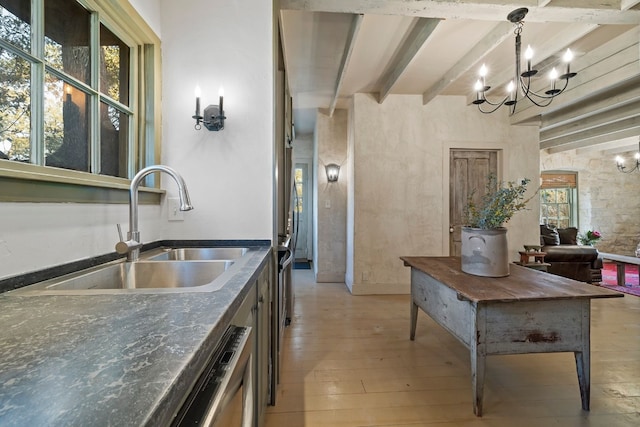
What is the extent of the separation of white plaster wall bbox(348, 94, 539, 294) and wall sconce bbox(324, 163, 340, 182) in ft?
1.91

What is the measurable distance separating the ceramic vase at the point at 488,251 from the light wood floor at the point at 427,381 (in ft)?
2.48

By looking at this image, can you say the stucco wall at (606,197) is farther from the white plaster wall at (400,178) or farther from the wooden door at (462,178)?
the white plaster wall at (400,178)

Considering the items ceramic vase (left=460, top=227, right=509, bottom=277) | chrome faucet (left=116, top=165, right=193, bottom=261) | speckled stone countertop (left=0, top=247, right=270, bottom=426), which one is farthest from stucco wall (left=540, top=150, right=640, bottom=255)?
speckled stone countertop (left=0, top=247, right=270, bottom=426)

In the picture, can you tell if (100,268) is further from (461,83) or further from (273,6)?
(461,83)

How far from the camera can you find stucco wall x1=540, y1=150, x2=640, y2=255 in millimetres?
6824

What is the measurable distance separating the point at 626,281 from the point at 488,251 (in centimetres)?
525

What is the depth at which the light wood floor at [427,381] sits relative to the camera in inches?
60.9

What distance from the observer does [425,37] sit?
96.1 inches

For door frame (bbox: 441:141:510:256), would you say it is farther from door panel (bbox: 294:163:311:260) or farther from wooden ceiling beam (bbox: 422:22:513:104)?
door panel (bbox: 294:163:311:260)

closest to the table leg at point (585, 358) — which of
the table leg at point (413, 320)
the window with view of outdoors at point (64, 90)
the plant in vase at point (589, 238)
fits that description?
the table leg at point (413, 320)

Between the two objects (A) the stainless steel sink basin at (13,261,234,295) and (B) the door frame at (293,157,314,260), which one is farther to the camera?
(B) the door frame at (293,157,314,260)

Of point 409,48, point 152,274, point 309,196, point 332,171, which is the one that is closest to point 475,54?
point 409,48

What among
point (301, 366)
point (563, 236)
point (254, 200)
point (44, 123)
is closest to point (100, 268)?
point (44, 123)

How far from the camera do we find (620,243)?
6844mm
